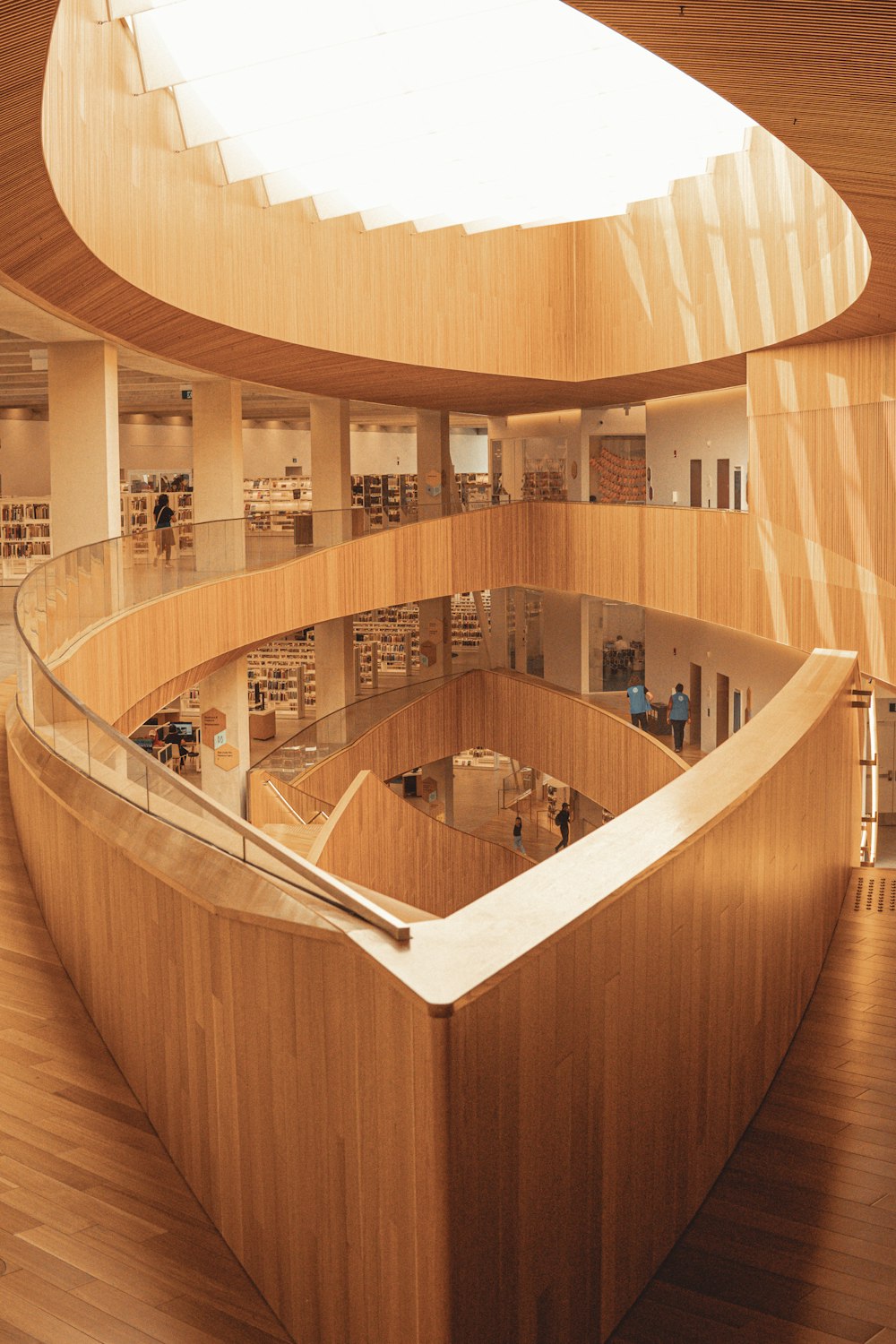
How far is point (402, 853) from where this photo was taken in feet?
43.1

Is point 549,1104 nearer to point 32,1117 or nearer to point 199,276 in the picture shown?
point 32,1117

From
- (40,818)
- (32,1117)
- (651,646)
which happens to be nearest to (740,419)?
(651,646)

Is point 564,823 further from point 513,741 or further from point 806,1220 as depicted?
point 806,1220

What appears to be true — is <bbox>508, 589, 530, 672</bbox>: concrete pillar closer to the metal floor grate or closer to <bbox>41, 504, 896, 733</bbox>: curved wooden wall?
<bbox>41, 504, 896, 733</bbox>: curved wooden wall

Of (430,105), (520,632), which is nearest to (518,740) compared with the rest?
(520,632)

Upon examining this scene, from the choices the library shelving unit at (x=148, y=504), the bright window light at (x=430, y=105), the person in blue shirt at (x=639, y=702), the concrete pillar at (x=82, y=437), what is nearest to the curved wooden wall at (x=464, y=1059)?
the bright window light at (x=430, y=105)

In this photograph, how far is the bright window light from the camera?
9.19 meters

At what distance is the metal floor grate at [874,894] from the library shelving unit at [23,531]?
56.6 feet

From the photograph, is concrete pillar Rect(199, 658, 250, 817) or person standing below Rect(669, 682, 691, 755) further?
person standing below Rect(669, 682, 691, 755)

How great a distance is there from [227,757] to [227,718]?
0.55m

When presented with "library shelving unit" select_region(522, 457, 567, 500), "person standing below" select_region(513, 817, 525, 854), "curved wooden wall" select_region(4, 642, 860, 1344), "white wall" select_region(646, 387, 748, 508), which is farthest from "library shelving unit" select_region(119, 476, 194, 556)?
"curved wooden wall" select_region(4, 642, 860, 1344)

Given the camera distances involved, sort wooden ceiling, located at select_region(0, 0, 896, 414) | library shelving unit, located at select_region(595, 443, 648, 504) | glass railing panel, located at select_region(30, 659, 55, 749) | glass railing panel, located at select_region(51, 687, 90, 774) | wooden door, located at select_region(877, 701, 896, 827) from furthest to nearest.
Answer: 1. library shelving unit, located at select_region(595, 443, 648, 504)
2. wooden door, located at select_region(877, 701, 896, 827)
3. glass railing panel, located at select_region(30, 659, 55, 749)
4. glass railing panel, located at select_region(51, 687, 90, 774)
5. wooden ceiling, located at select_region(0, 0, 896, 414)

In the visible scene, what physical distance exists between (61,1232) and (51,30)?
150 inches

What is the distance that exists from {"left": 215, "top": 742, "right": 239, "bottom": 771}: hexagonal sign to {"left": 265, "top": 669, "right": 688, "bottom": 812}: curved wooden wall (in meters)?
0.93
